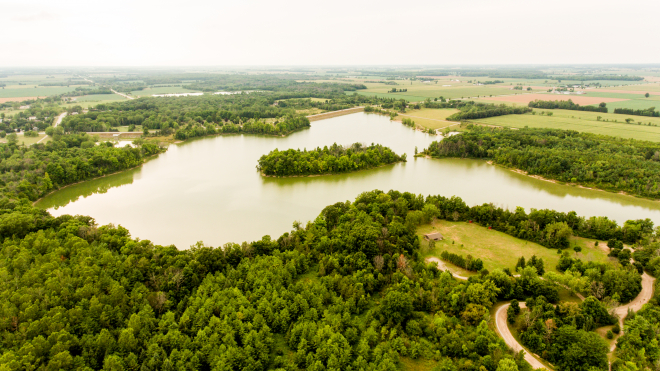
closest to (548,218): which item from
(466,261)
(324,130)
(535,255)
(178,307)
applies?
(535,255)

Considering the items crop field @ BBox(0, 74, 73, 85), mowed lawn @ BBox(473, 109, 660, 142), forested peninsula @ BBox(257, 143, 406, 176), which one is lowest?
forested peninsula @ BBox(257, 143, 406, 176)

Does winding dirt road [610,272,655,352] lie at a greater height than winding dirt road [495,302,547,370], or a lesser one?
greater

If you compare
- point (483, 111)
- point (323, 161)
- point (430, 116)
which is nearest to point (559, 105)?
point (483, 111)

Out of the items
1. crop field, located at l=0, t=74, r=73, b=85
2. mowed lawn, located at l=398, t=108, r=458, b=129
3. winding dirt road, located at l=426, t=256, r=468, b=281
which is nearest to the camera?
winding dirt road, located at l=426, t=256, r=468, b=281

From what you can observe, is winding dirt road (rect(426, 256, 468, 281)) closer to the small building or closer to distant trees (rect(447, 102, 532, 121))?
the small building

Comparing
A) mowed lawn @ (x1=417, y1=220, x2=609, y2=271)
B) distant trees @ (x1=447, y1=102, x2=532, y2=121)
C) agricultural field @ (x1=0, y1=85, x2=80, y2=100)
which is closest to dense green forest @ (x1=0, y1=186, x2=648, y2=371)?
mowed lawn @ (x1=417, y1=220, x2=609, y2=271)

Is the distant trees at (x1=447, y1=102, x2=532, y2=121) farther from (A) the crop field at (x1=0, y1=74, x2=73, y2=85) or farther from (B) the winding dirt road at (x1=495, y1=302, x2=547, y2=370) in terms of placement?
(A) the crop field at (x1=0, y1=74, x2=73, y2=85)

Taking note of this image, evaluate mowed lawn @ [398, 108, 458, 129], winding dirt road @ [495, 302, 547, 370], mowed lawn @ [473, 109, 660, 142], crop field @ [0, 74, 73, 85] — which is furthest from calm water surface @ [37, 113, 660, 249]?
crop field @ [0, 74, 73, 85]

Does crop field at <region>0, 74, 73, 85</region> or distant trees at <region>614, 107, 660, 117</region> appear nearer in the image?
distant trees at <region>614, 107, 660, 117</region>

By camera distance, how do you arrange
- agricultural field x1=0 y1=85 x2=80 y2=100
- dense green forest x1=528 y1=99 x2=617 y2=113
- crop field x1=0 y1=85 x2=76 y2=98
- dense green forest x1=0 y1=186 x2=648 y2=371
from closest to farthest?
dense green forest x1=0 y1=186 x2=648 y2=371
dense green forest x1=528 y1=99 x2=617 y2=113
agricultural field x1=0 y1=85 x2=80 y2=100
crop field x1=0 y1=85 x2=76 y2=98
